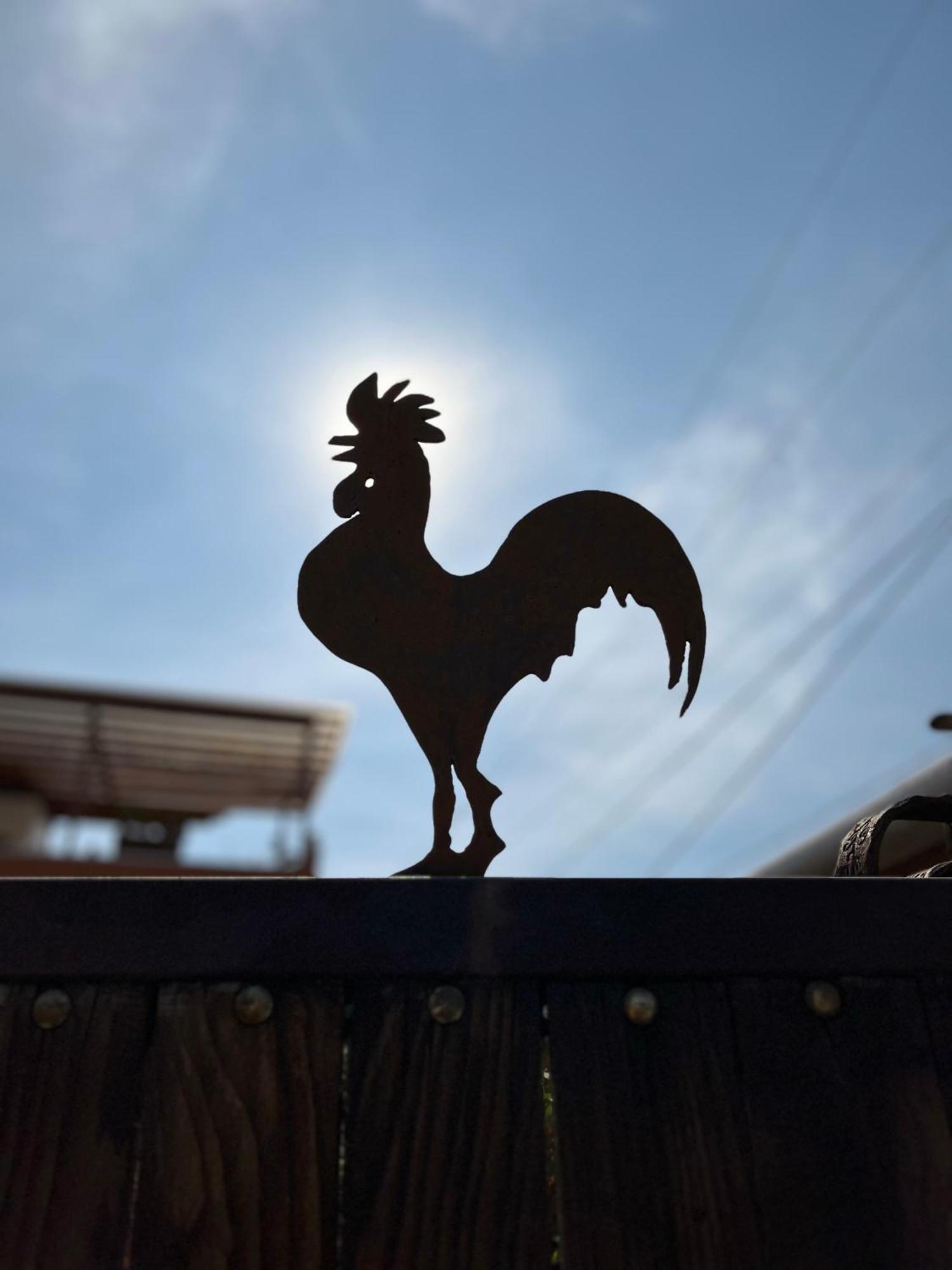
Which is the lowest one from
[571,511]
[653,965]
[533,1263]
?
[533,1263]

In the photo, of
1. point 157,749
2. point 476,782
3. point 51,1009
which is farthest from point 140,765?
point 51,1009

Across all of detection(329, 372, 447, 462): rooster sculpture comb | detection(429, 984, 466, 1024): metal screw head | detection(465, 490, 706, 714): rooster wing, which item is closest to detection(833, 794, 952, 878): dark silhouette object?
detection(465, 490, 706, 714): rooster wing

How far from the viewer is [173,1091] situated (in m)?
0.90

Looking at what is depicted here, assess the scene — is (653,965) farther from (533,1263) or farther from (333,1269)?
(333,1269)

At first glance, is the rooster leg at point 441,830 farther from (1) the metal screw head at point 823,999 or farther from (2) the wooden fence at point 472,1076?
(1) the metal screw head at point 823,999

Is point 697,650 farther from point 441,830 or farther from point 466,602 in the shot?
point 441,830

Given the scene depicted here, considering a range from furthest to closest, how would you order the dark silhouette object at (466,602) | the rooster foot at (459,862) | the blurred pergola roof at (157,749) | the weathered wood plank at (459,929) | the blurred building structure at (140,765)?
the blurred pergola roof at (157,749) < the blurred building structure at (140,765) < the dark silhouette object at (466,602) < the rooster foot at (459,862) < the weathered wood plank at (459,929)

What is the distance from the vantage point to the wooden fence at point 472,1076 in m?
0.87

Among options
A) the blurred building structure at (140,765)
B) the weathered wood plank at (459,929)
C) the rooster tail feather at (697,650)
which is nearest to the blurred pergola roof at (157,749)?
the blurred building structure at (140,765)

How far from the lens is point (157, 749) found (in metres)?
8.59

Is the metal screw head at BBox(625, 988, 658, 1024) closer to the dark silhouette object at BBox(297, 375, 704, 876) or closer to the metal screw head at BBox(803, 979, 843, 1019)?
the metal screw head at BBox(803, 979, 843, 1019)

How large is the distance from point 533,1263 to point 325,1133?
0.22 m

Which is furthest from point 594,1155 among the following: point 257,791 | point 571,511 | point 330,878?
point 257,791

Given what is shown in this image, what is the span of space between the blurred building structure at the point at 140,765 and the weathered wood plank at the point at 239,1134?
5.80 metres
